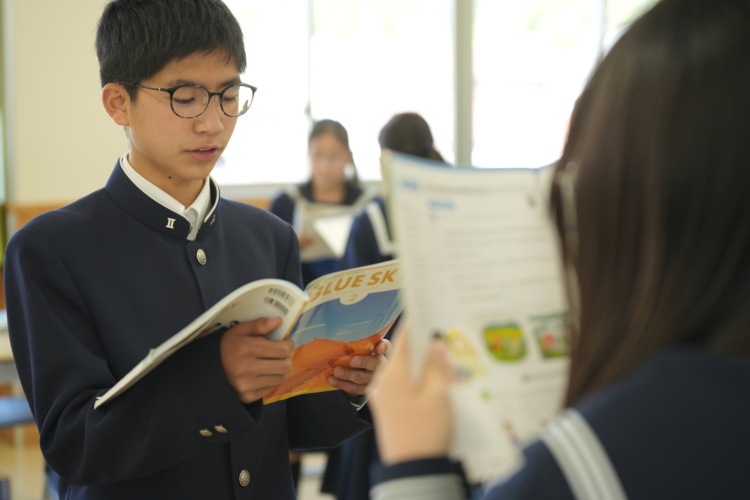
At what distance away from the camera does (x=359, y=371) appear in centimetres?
147

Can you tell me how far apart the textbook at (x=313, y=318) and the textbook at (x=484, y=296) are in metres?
0.32

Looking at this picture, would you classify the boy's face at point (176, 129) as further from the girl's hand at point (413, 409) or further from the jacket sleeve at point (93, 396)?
the girl's hand at point (413, 409)

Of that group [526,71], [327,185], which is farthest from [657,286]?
[526,71]

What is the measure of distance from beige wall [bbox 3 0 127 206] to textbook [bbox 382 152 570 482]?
15.4 ft

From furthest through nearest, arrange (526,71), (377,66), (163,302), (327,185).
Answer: (526,71) → (377,66) → (327,185) → (163,302)

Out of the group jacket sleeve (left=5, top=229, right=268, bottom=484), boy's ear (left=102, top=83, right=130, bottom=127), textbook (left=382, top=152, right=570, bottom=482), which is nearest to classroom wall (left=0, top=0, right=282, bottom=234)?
boy's ear (left=102, top=83, right=130, bottom=127)

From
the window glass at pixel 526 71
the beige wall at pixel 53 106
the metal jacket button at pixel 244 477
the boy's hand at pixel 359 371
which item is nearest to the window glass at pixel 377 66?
the window glass at pixel 526 71

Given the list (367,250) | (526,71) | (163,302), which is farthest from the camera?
(526,71)

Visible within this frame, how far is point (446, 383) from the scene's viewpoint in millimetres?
853

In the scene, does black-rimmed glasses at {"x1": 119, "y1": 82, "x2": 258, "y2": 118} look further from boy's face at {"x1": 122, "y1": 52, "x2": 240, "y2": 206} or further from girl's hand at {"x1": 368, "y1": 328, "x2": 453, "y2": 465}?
girl's hand at {"x1": 368, "y1": 328, "x2": 453, "y2": 465}

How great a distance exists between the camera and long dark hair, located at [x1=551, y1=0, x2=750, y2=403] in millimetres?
731

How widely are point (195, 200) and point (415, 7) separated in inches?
224

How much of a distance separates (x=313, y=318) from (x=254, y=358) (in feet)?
0.35

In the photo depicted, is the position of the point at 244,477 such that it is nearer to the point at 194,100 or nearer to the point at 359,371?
the point at 359,371
